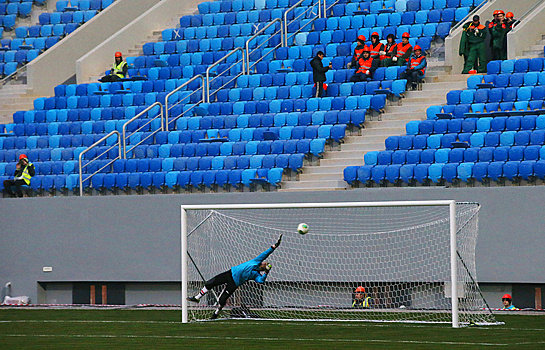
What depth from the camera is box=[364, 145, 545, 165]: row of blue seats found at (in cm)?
1610

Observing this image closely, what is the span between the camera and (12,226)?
19.4 metres

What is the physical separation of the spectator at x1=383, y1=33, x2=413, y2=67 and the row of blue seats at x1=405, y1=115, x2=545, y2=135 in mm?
2484

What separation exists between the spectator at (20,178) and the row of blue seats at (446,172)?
6.71 meters

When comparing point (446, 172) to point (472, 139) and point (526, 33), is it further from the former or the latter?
point (526, 33)

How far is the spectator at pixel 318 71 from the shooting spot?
1989 centimetres

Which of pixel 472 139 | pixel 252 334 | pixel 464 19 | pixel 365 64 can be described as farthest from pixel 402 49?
pixel 252 334

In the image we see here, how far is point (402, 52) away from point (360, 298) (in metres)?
6.01

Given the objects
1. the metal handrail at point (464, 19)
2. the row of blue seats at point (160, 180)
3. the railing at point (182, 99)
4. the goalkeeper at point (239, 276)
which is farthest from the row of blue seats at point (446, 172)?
the railing at point (182, 99)

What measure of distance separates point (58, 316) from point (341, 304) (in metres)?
4.57

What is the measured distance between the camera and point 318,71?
1991 cm

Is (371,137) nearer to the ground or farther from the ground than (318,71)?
nearer to the ground

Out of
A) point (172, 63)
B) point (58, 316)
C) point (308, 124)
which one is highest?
point (172, 63)

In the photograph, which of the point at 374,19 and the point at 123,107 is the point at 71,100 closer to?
the point at 123,107

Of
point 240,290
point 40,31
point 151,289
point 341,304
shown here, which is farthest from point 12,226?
point 40,31
